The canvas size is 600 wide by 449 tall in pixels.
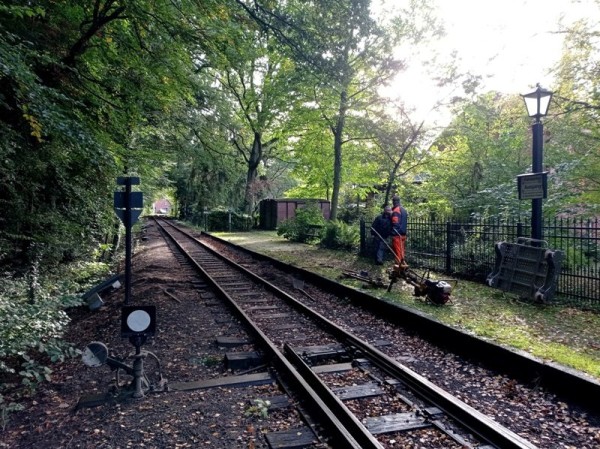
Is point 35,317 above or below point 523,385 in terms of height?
above

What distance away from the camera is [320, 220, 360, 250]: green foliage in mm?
16219

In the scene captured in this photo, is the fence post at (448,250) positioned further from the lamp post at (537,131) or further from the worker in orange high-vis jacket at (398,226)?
the lamp post at (537,131)

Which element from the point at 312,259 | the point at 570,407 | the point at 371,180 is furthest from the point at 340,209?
the point at 570,407

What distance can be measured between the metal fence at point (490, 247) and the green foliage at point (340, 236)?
185 centimetres

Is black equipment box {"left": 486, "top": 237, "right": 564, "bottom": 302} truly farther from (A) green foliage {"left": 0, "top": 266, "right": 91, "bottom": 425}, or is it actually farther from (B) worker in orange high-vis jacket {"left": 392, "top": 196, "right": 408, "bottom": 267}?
(A) green foliage {"left": 0, "top": 266, "right": 91, "bottom": 425}

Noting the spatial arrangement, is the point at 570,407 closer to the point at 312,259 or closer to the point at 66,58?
the point at 66,58

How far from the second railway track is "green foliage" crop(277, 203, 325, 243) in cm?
1414

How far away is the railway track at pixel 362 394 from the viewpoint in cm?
346

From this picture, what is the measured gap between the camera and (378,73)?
18.1m

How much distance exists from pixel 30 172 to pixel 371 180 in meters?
21.5

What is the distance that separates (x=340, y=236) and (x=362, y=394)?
41.6ft

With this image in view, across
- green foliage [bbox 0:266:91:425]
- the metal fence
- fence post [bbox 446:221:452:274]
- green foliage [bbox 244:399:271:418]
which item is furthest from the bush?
fence post [bbox 446:221:452:274]

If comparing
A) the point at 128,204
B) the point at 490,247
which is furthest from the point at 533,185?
the point at 128,204

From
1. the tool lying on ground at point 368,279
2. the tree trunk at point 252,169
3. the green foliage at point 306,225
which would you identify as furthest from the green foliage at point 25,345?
the tree trunk at point 252,169
